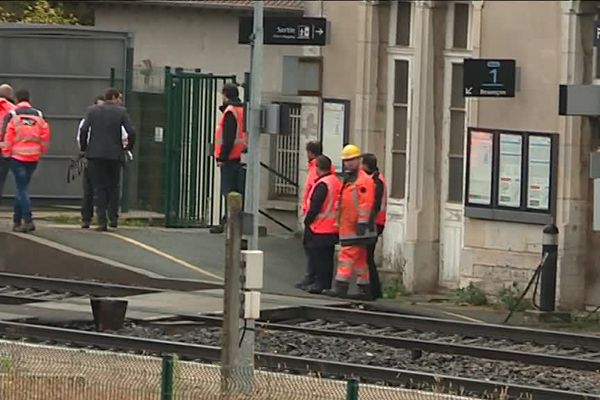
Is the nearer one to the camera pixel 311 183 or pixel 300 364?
pixel 300 364

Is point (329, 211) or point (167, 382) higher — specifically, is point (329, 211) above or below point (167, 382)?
above

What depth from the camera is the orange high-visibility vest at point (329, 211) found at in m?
22.3

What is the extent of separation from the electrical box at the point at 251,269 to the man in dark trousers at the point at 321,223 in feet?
27.5

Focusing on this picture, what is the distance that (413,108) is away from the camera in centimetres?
2430

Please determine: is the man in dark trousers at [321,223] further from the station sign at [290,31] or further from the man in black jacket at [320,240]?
the station sign at [290,31]

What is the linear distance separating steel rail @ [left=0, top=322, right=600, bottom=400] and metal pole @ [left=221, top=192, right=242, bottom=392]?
1890 millimetres

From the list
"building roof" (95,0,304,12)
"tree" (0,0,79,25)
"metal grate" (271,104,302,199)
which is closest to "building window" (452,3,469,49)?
"metal grate" (271,104,302,199)

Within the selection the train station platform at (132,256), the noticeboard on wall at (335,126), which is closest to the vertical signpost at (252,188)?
the train station platform at (132,256)

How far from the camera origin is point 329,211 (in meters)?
22.3

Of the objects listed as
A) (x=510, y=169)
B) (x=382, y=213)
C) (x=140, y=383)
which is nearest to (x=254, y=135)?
(x=140, y=383)

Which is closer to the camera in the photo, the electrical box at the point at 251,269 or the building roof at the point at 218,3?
the electrical box at the point at 251,269

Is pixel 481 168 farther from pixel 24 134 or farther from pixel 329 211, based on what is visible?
pixel 24 134

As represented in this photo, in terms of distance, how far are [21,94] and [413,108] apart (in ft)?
15.7

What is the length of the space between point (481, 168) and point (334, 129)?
283 cm
